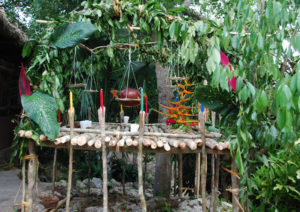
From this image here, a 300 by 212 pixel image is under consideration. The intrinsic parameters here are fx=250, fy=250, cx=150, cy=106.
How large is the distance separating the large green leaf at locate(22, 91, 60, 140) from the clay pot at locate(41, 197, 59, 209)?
5.92 feet

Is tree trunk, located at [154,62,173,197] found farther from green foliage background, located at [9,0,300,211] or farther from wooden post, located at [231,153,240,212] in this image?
wooden post, located at [231,153,240,212]

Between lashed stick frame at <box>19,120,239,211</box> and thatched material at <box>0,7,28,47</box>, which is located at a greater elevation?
thatched material at <box>0,7,28,47</box>

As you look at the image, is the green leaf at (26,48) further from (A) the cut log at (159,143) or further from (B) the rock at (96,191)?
(B) the rock at (96,191)

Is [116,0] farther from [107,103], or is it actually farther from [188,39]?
[107,103]

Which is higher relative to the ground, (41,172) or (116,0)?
(116,0)

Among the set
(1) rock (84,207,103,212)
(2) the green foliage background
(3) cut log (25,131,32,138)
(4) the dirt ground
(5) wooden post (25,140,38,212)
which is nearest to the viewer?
(2) the green foliage background

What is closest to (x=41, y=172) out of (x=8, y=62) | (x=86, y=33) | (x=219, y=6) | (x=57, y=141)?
(x=8, y=62)

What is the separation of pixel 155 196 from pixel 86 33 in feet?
8.93

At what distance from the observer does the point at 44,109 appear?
80.0 inches

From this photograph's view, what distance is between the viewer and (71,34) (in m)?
2.13

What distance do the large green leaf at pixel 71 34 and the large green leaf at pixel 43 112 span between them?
488 millimetres

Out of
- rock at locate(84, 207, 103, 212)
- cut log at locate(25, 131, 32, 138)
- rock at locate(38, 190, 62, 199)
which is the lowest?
rock at locate(84, 207, 103, 212)

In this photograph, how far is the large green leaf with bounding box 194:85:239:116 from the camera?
205 cm

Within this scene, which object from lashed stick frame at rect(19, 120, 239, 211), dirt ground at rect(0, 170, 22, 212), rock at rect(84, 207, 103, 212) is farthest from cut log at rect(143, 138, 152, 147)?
rock at rect(84, 207, 103, 212)
